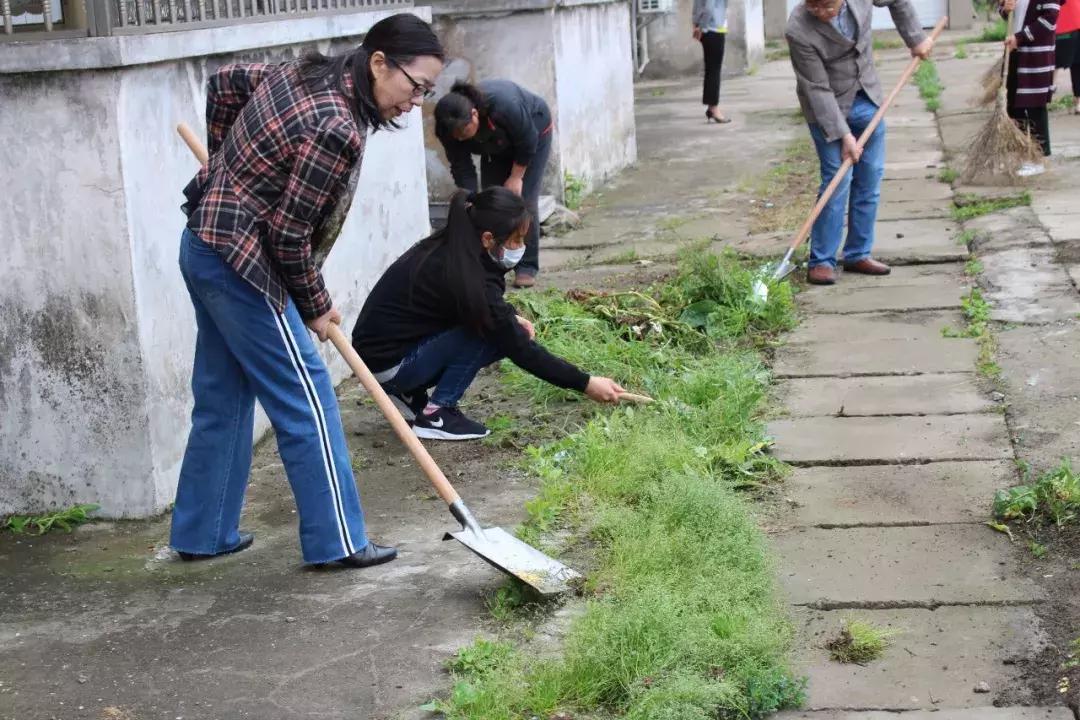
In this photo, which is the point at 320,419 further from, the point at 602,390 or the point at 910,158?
the point at 910,158

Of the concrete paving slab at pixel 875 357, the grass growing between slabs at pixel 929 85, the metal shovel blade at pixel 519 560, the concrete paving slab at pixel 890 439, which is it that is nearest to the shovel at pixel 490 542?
the metal shovel blade at pixel 519 560

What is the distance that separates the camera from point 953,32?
21.8 meters

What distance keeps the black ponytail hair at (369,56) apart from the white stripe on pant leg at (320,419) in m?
0.64

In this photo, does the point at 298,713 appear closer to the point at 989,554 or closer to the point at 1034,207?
the point at 989,554

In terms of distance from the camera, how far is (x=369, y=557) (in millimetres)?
4129

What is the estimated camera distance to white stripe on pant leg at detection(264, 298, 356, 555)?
3924 mm

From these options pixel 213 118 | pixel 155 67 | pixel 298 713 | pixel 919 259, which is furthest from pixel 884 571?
pixel 919 259

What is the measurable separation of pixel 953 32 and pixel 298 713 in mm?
20869

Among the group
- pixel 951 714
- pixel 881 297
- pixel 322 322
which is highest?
pixel 322 322

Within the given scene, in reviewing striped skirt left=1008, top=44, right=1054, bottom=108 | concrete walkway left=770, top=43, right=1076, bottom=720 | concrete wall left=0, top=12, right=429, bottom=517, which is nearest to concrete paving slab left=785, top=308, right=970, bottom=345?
concrete walkway left=770, top=43, right=1076, bottom=720

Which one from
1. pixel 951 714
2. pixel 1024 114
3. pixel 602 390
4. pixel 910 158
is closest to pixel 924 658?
pixel 951 714

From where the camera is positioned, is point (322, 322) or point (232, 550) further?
point (232, 550)

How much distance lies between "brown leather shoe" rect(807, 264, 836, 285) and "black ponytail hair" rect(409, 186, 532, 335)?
107 inches

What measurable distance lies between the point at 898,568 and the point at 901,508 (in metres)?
0.46
